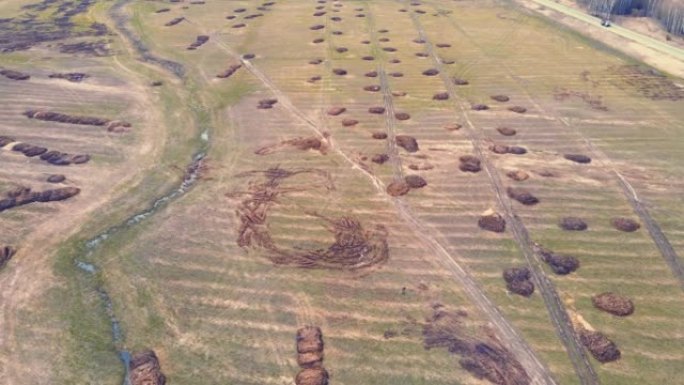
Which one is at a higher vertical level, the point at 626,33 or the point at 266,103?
the point at 626,33

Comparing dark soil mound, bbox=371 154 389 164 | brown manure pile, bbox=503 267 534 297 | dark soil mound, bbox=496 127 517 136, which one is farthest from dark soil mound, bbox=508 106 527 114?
brown manure pile, bbox=503 267 534 297

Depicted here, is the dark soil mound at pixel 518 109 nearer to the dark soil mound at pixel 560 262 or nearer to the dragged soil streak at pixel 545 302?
the dragged soil streak at pixel 545 302

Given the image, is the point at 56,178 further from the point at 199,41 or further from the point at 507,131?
the point at 507,131

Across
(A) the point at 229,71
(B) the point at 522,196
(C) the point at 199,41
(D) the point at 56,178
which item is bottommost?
(D) the point at 56,178

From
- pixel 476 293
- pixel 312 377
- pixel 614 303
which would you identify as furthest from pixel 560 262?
pixel 312 377

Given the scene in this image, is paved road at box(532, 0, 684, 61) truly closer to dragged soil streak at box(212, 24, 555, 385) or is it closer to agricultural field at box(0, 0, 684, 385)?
agricultural field at box(0, 0, 684, 385)

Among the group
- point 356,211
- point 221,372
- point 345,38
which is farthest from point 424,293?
point 345,38
